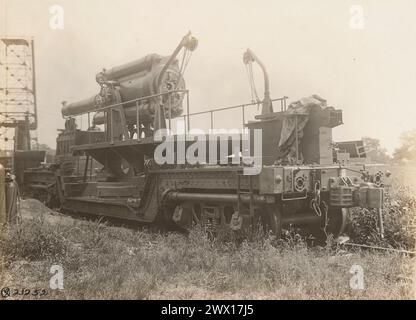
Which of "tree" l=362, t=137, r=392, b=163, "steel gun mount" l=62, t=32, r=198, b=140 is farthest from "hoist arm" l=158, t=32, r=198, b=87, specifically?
"tree" l=362, t=137, r=392, b=163

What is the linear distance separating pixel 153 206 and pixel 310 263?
4034 mm

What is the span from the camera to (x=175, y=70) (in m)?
10.0

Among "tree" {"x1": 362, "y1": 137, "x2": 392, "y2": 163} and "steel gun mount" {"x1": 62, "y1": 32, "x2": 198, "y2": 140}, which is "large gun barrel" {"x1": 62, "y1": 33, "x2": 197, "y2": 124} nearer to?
"steel gun mount" {"x1": 62, "y1": 32, "x2": 198, "y2": 140}

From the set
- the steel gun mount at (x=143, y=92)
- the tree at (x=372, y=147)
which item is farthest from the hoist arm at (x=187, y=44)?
the tree at (x=372, y=147)

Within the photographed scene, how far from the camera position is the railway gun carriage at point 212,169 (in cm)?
679

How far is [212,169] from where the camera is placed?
24.2ft

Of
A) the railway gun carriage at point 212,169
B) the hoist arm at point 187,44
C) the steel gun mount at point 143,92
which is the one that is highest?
the hoist arm at point 187,44

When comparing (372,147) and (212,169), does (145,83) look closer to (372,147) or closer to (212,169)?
(212,169)

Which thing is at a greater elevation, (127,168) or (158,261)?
(127,168)

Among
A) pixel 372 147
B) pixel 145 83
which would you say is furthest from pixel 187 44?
pixel 372 147

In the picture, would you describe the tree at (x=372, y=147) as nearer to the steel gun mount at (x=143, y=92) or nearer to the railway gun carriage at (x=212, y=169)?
the railway gun carriage at (x=212, y=169)
